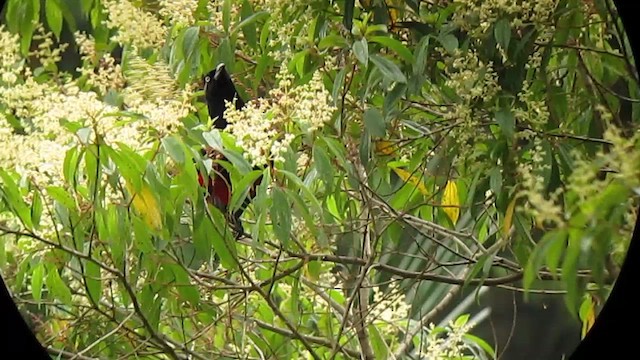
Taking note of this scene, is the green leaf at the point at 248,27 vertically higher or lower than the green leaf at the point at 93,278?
higher

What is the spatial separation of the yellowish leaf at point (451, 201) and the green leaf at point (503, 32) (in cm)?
26

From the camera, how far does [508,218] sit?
3.38 feet

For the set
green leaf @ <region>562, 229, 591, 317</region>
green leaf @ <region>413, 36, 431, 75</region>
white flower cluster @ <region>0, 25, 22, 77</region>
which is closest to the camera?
green leaf @ <region>562, 229, 591, 317</region>

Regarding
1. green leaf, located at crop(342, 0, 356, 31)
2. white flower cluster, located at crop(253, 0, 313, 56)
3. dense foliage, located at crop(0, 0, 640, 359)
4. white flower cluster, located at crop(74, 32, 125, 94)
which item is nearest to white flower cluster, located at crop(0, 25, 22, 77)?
dense foliage, located at crop(0, 0, 640, 359)

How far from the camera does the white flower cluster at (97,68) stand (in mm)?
1278

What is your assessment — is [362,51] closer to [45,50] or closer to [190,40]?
[190,40]

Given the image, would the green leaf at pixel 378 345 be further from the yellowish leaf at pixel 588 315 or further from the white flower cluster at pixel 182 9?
the white flower cluster at pixel 182 9

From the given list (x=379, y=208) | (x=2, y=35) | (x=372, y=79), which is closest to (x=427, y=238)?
(x=379, y=208)

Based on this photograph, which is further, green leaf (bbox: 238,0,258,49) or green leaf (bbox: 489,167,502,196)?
green leaf (bbox: 238,0,258,49)

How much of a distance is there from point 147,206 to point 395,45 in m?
0.34

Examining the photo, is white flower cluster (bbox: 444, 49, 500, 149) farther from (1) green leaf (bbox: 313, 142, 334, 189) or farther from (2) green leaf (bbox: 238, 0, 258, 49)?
(2) green leaf (bbox: 238, 0, 258, 49)

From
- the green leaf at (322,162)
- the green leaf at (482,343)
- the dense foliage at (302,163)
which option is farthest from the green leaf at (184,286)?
the green leaf at (482,343)

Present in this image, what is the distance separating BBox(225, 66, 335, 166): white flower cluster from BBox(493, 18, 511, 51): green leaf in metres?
0.22

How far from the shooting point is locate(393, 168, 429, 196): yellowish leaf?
4.19ft
